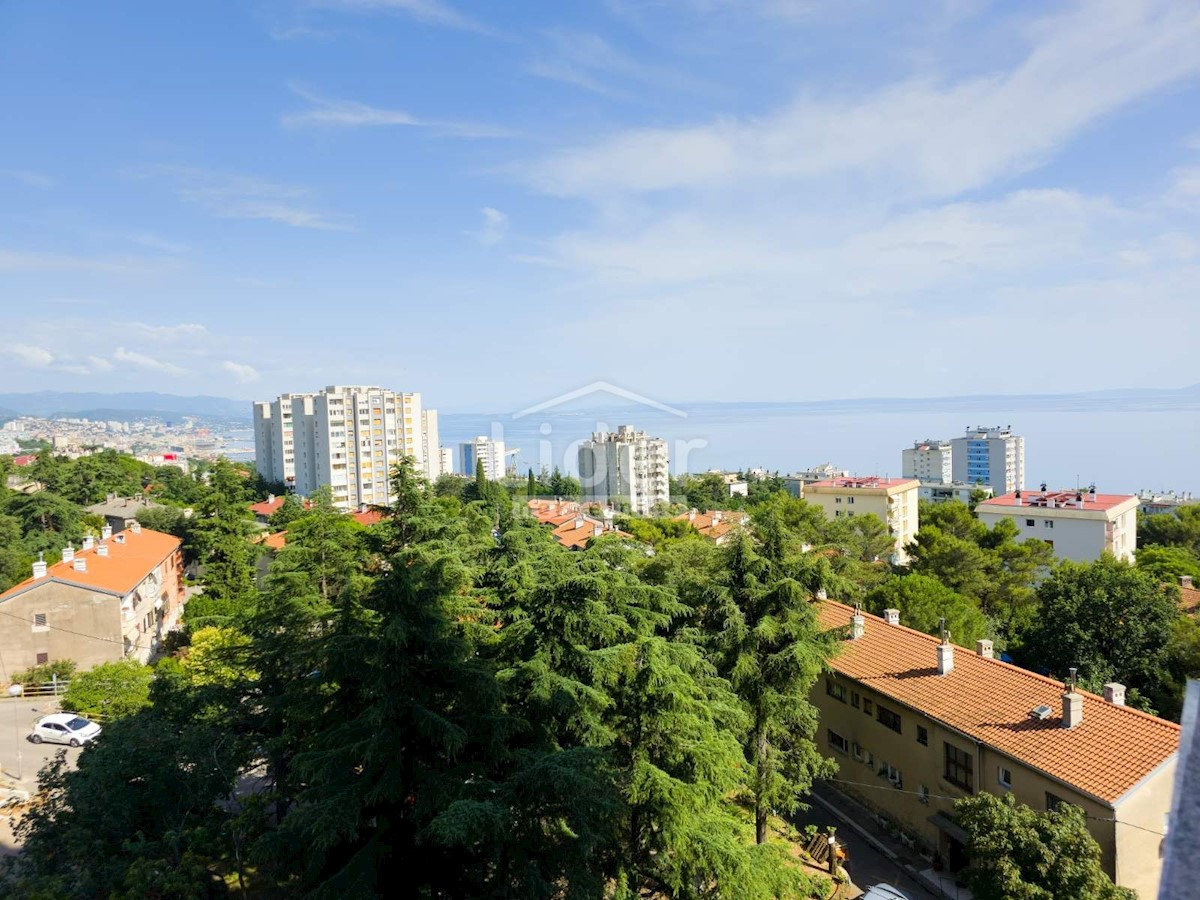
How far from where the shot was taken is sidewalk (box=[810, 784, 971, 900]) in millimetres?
13162

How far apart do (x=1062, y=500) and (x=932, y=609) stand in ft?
87.4

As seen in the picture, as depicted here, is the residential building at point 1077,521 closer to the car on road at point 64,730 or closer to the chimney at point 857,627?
the chimney at point 857,627

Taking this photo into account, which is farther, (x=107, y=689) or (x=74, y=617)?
(x=74, y=617)

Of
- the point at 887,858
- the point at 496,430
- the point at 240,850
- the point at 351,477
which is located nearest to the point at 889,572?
the point at 887,858

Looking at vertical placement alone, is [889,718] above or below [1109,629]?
below

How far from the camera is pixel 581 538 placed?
3875 cm

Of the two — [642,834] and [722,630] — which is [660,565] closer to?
[722,630]

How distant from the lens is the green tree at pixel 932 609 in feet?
67.2

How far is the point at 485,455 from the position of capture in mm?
117000

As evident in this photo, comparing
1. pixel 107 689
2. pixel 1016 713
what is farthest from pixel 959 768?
pixel 107 689

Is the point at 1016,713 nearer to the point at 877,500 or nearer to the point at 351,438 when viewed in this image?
the point at 877,500

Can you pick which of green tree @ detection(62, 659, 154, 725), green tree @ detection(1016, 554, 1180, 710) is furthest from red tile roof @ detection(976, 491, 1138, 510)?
green tree @ detection(62, 659, 154, 725)

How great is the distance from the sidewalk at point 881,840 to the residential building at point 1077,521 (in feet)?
Result: 84.1

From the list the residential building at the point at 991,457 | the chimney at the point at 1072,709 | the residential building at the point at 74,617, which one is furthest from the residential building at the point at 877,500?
the residential building at the point at 991,457
